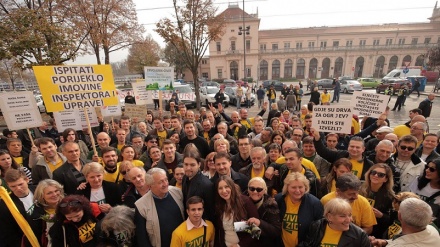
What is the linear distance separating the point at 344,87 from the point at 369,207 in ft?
92.6

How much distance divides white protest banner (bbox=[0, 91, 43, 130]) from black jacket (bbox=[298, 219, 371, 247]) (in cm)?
633

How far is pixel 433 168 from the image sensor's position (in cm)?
286

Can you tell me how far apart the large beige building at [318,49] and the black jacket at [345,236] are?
55.6 m

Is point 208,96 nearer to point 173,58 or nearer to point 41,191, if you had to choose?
point 41,191

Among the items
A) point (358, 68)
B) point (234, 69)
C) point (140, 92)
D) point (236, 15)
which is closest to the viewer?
point (140, 92)

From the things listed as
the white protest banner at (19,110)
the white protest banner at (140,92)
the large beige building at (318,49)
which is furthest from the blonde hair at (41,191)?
the large beige building at (318,49)

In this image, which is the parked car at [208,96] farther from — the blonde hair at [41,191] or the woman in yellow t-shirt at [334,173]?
the blonde hair at [41,191]

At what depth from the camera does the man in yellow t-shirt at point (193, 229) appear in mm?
2488

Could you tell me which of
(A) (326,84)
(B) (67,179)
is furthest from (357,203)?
(A) (326,84)

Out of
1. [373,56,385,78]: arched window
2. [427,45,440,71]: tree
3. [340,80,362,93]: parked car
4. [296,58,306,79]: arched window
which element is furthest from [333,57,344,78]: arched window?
[340,80,362,93]: parked car

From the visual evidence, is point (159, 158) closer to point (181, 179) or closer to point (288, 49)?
point (181, 179)

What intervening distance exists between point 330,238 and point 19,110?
6742 mm

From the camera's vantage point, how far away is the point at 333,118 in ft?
14.3

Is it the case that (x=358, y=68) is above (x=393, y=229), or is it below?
above
